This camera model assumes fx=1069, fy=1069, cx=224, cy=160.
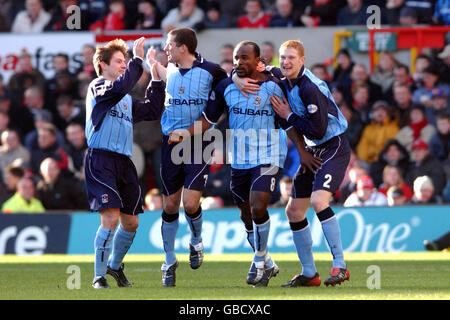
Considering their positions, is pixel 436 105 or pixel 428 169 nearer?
pixel 428 169

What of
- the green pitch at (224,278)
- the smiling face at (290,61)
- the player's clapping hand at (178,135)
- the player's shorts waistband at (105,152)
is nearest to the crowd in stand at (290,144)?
the green pitch at (224,278)

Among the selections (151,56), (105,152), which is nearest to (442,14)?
(151,56)

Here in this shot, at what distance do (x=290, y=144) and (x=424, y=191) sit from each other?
2280 millimetres

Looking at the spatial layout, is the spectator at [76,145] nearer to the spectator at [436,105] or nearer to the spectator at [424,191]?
the spectator at [424,191]

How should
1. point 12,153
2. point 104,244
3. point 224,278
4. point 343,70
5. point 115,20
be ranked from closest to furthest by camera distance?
1. point 104,244
2. point 224,278
3. point 343,70
4. point 12,153
5. point 115,20

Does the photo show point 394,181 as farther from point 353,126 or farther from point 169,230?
point 169,230

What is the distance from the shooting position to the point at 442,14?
18.9 meters

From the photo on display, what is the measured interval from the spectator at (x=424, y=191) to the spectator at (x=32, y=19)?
8319 mm

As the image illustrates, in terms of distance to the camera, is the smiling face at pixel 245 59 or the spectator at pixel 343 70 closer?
the smiling face at pixel 245 59

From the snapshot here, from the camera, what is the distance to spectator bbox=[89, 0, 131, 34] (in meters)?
20.3

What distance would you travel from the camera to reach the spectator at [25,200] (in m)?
17.5

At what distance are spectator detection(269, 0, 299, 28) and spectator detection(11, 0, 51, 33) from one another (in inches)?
184

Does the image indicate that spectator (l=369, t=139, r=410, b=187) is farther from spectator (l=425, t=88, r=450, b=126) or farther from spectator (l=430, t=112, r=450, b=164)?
spectator (l=425, t=88, r=450, b=126)
